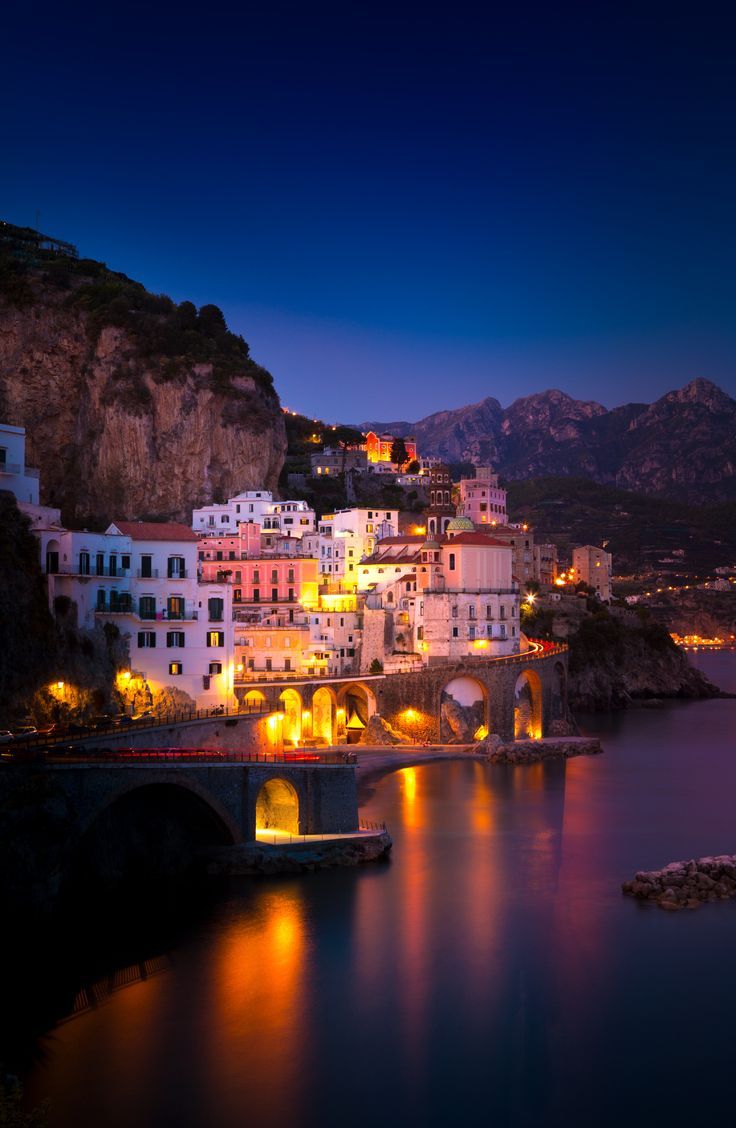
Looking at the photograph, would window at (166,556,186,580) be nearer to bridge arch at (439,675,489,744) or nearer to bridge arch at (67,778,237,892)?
bridge arch at (67,778,237,892)

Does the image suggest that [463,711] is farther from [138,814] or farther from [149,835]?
[138,814]

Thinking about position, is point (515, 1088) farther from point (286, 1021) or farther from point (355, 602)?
point (355, 602)

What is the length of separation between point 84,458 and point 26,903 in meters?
58.6

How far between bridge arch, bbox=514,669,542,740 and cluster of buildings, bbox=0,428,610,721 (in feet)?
8.45

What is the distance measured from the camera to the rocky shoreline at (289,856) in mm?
34594

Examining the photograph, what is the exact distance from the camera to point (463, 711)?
63.4 meters

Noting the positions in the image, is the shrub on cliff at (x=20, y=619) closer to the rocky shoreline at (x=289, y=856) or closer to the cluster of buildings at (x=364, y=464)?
the rocky shoreline at (x=289, y=856)

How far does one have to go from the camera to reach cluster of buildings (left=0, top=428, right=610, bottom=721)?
4453 centimetres

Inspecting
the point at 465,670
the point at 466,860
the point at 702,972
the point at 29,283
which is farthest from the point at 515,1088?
the point at 29,283

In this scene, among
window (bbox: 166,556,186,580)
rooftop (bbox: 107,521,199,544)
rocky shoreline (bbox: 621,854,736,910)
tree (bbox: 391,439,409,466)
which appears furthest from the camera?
tree (bbox: 391,439,409,466)

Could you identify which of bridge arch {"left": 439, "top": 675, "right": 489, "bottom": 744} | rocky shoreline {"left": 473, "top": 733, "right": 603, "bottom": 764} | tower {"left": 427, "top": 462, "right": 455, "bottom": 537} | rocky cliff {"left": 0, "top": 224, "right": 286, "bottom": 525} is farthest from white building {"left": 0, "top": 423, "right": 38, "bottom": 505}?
tower {"left": 427, "top": 462, "right": 455, "bottom": 537}

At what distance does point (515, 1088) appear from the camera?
2341 cm

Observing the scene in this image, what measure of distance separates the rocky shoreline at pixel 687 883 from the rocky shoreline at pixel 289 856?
869cm

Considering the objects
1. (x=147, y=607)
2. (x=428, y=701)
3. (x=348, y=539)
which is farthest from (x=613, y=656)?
(x=147, y=607)
